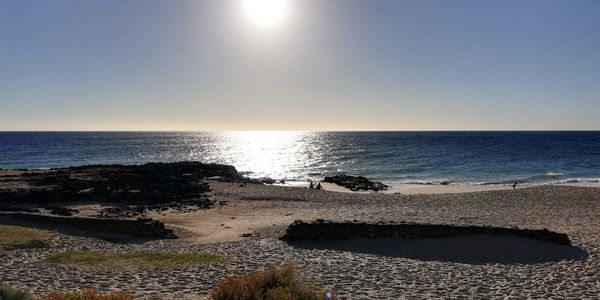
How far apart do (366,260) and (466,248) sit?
16.0 feet

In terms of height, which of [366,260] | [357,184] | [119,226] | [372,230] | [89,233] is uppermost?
[372,230]

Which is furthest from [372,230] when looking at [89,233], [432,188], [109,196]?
[432,188]

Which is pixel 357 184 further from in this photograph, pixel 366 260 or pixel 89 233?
pixel 366 260

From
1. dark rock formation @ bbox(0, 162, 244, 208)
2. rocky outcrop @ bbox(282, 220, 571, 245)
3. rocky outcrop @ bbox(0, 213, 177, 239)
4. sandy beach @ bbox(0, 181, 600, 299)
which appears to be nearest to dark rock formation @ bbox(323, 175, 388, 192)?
dark rock formation @ bbox(0, 162, 244, 208)

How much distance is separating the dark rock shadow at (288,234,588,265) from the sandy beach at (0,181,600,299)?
0.23 ft

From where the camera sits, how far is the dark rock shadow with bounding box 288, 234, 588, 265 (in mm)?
18047

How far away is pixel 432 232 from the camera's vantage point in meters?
21.0

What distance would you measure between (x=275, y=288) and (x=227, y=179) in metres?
43.2

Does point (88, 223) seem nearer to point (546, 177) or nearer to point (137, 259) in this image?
point (137, 259)

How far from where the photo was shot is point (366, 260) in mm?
17312

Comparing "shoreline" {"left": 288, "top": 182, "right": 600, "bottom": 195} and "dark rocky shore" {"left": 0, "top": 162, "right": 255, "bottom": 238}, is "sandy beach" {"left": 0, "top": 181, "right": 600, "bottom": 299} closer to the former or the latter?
"dark rocky shore" {"left": 0, "top": 162, "right": 255, "bottom": 238}

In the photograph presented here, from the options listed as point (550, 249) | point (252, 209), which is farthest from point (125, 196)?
point (550, 249)

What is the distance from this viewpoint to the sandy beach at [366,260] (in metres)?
13.7

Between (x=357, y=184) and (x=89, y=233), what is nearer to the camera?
(x=89, y=233)
